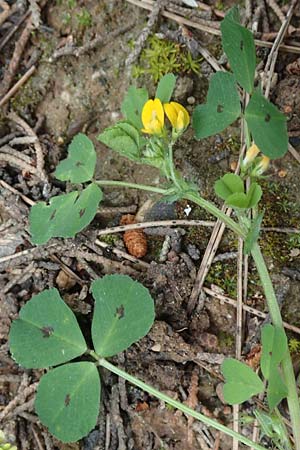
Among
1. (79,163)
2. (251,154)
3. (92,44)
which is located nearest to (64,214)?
(79,163)

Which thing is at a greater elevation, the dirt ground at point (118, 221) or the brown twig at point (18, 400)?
the dirt ground at point (118, 221)

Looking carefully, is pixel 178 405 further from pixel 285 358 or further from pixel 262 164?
pixel 262 164

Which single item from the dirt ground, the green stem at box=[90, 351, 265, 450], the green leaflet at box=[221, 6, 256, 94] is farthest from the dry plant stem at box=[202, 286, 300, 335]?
the green leaflet at box=[221, 6, 256, 94]

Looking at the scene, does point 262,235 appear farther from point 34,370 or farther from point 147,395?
point 34,370

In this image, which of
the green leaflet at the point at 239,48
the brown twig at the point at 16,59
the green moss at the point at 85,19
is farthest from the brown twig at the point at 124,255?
the green moss at the point at 85,19

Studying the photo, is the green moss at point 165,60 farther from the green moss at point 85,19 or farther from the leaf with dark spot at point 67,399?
the leaf with dark spot at point 67,399

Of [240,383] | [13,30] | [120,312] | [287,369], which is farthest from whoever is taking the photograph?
[13,30]
